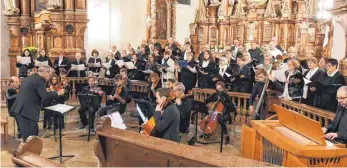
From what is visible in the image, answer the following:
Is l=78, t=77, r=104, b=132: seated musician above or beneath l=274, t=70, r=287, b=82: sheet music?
beneath

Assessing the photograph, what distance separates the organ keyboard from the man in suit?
317cm

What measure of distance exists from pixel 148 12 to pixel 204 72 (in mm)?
8511

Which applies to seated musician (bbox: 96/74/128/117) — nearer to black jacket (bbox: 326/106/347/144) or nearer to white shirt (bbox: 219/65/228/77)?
white shirt (bbox: 219/65/228/77)

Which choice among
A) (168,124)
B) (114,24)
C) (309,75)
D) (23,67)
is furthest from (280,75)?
(114,24)

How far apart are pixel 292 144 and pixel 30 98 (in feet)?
13.2

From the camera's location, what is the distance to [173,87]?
6191mm

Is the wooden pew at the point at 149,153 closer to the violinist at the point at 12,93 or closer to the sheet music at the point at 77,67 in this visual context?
the violinist at the point at 12,93

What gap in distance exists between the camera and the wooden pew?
11.0ft

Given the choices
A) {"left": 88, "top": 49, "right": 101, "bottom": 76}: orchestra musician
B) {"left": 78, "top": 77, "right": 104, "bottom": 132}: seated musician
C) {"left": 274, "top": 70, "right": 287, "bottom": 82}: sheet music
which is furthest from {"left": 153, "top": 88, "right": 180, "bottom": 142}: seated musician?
{"left": 88, "top": 49, "right": 101, "bottom": 76}: orchestra musician

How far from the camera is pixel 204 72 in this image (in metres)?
9.62

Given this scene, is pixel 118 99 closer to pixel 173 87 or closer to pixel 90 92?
pixel 90 92

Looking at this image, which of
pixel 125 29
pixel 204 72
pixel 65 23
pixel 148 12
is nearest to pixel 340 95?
pixel 204 72

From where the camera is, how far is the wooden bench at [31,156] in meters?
2.77

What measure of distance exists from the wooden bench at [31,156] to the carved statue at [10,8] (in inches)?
448
